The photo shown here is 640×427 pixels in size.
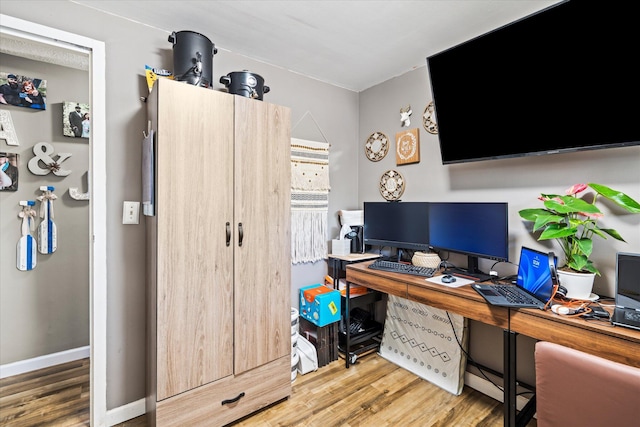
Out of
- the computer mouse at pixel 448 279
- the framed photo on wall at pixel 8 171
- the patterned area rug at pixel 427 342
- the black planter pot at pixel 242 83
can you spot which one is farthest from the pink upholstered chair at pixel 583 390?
the framed photo on wall at pixel 8 171

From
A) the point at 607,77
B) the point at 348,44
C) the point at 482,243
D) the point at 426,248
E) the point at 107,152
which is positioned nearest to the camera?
the point at 607,77

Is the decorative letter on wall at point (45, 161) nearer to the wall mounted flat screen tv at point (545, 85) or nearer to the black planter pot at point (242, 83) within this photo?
the black planter pot at point (242, 83)

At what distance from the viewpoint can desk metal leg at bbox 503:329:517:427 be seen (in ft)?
4.78

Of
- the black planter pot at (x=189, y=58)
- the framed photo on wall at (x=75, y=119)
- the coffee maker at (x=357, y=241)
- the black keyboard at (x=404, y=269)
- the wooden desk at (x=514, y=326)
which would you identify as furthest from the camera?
the coffee maker at (x=357, y=241)

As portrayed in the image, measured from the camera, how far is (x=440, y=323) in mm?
2232

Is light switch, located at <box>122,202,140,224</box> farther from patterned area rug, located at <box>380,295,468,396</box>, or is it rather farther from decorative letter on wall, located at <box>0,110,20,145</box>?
patterned area rug, located at <box>380,295,468,396</box>

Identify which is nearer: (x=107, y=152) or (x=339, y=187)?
(x=107, y=152)

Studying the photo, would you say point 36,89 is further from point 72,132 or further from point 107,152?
point 107,152

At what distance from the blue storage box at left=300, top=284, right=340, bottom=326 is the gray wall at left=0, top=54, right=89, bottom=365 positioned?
1.93m

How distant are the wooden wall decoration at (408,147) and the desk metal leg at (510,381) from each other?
151 centimetres

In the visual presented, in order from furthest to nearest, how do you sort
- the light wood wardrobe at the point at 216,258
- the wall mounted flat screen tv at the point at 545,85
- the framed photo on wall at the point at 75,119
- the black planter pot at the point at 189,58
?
the framed photo on wall at the point at 75,119, the black planter pot at the point at 189,58, the light wood wardrobe at the point at 216,258, the wall mounted flat screen tv at the point at 545,85

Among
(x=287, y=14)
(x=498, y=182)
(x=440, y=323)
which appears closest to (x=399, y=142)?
(x=498, y=182)

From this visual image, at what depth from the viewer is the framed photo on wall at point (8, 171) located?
220 centimetres

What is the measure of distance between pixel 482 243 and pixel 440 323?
0.72 m
